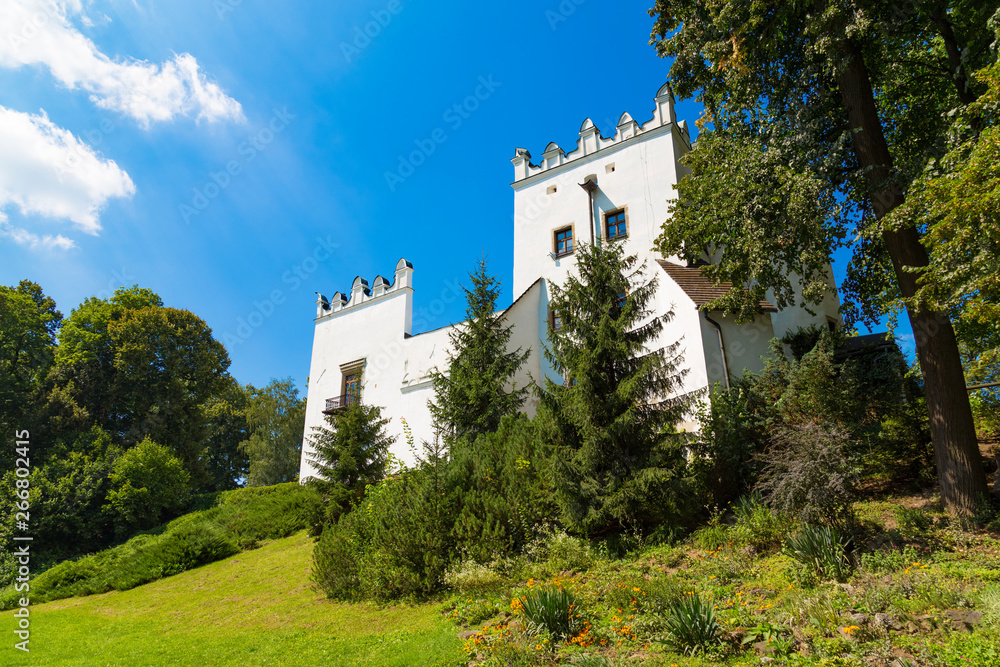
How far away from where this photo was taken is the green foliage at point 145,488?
1010 inches

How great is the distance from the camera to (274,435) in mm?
39500

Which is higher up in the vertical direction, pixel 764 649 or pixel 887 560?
pixel 887 560

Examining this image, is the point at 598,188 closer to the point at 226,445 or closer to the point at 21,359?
the point at 21,359

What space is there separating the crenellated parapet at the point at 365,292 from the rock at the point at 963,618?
21185 millimetres

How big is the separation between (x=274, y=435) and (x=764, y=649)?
3913 cm

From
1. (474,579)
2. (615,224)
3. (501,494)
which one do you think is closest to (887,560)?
(474,579)

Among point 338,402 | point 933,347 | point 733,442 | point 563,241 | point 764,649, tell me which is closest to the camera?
point 764,649

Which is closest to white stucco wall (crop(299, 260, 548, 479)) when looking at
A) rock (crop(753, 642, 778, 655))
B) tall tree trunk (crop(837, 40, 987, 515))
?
tall tree trunk (crop(837, 40, 987, 515))

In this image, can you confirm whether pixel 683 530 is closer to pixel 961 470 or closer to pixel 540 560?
pixel 540 560

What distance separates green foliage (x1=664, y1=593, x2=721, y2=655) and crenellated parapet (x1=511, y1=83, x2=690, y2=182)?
1696 cm

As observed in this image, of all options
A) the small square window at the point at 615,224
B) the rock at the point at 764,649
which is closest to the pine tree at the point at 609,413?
the rock at the point at 764,649

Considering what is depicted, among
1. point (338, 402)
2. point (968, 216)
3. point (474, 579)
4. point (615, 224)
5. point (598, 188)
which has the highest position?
point (598, 188)

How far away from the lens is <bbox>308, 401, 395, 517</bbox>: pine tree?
50.0 ft

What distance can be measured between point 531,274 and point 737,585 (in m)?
14.2
